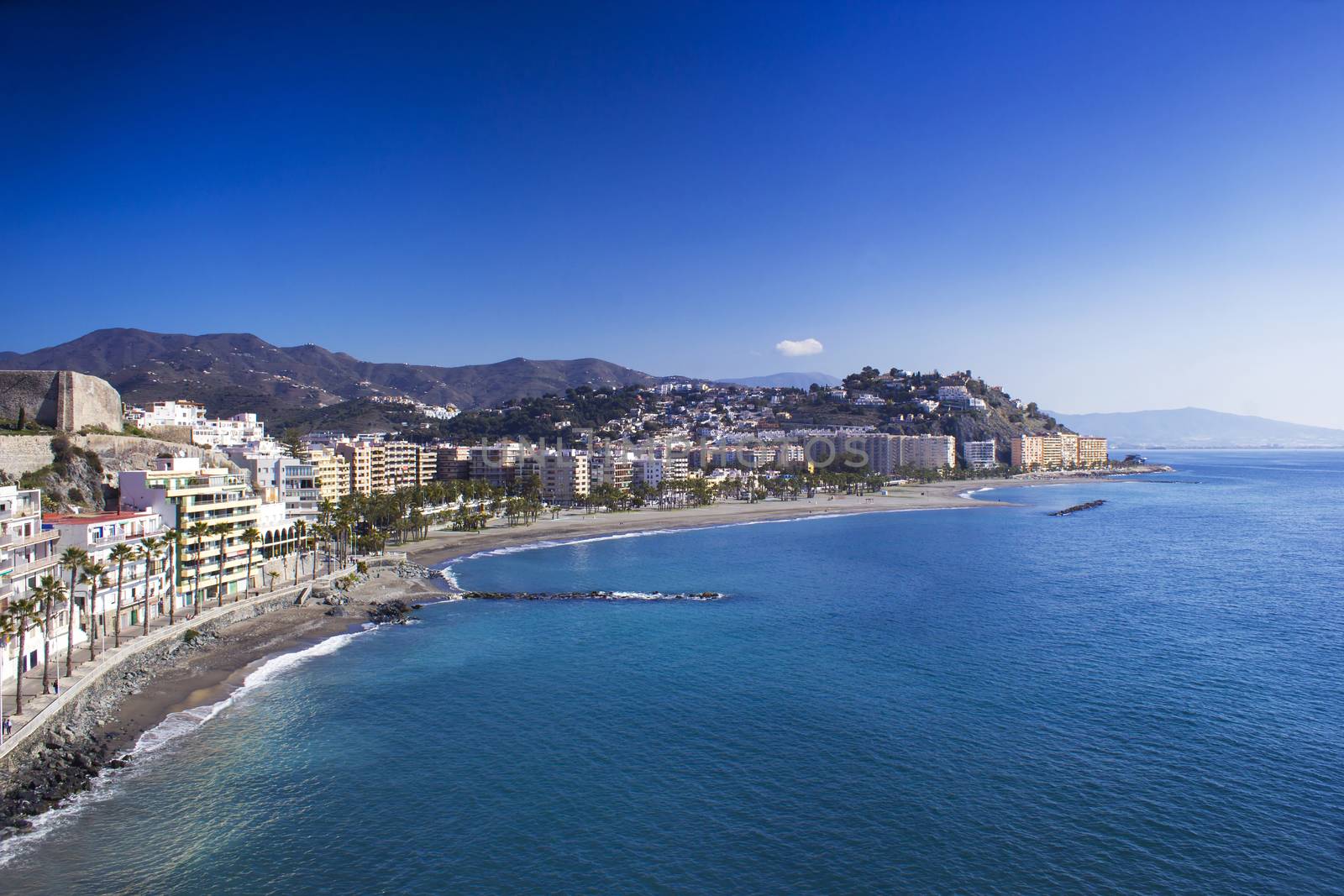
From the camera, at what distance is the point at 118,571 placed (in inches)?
1029

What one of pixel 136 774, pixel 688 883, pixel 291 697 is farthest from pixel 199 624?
pixel 688 883

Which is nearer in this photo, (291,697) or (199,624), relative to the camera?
(291,697)

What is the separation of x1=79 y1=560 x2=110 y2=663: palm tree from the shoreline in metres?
1.94

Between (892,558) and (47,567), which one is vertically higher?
(47,567)

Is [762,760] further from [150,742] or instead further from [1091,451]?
[1091,451]

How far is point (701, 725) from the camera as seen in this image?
20391 mm

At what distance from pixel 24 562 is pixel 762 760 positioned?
21718 mm

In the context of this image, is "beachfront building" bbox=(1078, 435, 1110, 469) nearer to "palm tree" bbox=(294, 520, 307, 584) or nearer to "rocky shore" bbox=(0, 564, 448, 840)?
"palm tree" bbox=(294, 520, 307, 584)

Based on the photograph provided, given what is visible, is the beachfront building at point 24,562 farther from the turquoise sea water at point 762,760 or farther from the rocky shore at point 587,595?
the rocky shore at point 587,595

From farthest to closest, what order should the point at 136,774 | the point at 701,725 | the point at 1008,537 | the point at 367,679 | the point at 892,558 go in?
the point at 1008,537
the point at 892,558
the point at 367,679
the point at 701,725
the point at 136,774

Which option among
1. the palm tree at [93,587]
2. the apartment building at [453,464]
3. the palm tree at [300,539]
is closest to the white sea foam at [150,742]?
the palm tree at [93,587]

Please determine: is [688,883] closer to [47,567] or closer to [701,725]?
[701,725]

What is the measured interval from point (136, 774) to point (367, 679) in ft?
24.1

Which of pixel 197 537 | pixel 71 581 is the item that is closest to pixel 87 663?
pixel 71 581
